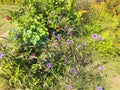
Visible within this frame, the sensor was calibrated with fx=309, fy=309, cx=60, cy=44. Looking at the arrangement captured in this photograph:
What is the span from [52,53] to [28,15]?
1150 millimetres

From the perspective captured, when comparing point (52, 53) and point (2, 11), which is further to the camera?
point (2, 11)

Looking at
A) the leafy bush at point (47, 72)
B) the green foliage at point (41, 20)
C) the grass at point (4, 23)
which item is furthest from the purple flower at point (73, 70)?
the grass at point (4, 23)

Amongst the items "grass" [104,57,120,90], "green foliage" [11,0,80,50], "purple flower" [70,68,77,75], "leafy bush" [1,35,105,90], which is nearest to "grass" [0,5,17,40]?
"green foliage" [11,0,80,50]

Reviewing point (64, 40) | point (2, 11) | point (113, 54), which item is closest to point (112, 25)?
point (113, 54)

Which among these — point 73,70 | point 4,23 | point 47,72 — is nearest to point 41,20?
point 47,72

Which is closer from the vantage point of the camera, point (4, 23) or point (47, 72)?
point (47, 72)

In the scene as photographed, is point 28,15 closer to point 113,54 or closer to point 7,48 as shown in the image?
point 7,48

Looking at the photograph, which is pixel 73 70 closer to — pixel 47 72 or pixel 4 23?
pixel 47 72

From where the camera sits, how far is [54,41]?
5.61 meters

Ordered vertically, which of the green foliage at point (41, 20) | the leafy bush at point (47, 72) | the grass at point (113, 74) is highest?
the green foliage at point (41, 20)

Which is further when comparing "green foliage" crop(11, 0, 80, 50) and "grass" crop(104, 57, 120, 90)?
"grass" crop(104, 57, 120, 90)

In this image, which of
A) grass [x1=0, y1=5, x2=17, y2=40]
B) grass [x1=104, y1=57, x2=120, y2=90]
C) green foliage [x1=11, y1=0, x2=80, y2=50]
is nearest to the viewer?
green foliage [x1=11, y1=0, x2=80, y2=50]

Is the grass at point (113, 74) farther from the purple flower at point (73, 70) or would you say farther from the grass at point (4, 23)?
the grass at point (4, 23)

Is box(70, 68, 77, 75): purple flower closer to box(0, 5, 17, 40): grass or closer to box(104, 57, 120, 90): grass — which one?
box(104, 57, 120, 90): grass
